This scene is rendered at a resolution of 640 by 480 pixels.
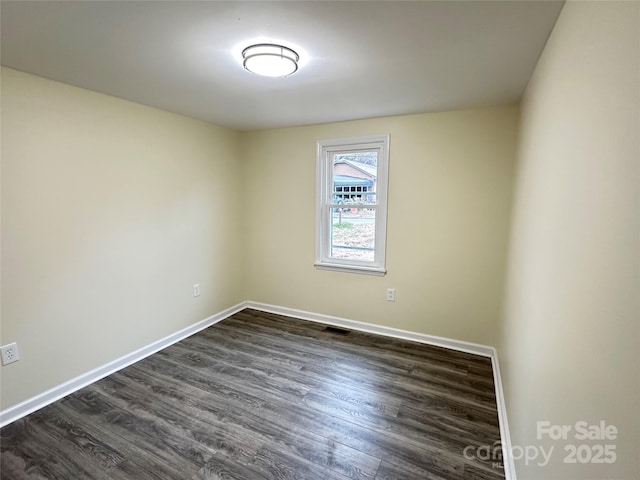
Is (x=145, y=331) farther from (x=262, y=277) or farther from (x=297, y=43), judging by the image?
(x=297, y=43)

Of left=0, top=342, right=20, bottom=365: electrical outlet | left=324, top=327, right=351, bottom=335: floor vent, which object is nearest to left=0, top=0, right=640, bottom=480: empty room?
left=0, top=342, right=20, bottom=365: electrical outlet

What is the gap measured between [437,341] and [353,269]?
110cm

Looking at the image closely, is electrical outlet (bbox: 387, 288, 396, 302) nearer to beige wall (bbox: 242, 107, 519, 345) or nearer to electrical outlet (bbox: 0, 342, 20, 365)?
beige wall (bbox: 242, 107, 519, 345)

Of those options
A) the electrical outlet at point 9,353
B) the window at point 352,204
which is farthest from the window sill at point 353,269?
the electrical outlet at point 9,353

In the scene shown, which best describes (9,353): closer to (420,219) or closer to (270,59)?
(270,59)

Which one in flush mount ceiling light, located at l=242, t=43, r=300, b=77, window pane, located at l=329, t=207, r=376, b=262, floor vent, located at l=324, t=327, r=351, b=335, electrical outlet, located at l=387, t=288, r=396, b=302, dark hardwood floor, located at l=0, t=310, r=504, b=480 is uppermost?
flush mount ceiling light, located at l=242, t=43, r=300, b=77

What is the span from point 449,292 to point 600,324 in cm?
230

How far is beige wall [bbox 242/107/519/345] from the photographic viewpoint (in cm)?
271

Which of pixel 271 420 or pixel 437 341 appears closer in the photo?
pixel 271 420

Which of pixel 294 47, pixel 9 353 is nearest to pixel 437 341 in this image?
pixel 294 47

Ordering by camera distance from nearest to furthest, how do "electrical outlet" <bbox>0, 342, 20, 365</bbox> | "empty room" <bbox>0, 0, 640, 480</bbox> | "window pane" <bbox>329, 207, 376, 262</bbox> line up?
"empty room" <bbox>0, 0, 640, 480</bbox>
"electrical outlet" <bbox>0, 342, 20, 365</bbox>
"window pane" <bbox>329, 207, 376, 262</bbox>

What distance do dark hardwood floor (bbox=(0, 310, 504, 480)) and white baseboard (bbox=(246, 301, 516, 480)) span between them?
0.21 feet

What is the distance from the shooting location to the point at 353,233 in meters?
3.43

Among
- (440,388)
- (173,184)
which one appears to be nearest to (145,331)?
(173,184)
